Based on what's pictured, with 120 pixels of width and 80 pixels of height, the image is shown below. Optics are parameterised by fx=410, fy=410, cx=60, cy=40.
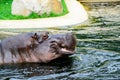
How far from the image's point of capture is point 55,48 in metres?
7.11

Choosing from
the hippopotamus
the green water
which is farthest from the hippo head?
the green water

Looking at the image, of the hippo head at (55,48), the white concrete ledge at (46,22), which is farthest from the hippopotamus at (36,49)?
the white concrete ledge at (46,22)

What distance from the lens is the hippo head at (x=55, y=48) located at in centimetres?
710

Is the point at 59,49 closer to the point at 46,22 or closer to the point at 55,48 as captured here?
the point at 55,48

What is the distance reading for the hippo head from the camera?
7098 millimetres

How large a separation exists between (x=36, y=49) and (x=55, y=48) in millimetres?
339

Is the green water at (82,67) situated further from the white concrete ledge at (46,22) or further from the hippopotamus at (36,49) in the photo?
the white concrete ledge at (46,22)

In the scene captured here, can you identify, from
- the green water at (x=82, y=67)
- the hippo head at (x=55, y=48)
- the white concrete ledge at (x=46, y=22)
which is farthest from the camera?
the white concrete ledge at (x=46, y=22)

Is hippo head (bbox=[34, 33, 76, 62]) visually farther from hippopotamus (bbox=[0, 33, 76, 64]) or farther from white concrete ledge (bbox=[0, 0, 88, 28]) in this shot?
white concrete ledge (bbox=[0, 0, 88, 28])

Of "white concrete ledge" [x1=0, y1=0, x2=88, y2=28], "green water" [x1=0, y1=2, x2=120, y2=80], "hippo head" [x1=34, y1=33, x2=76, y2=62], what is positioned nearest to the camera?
"green water" [x1=0, y1=2, x2=120, y2=80]

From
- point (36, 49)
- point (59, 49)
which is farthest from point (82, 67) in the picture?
point (36, 49)

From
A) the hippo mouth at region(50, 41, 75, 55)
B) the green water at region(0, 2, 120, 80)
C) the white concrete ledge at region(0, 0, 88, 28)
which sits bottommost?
the white concrete ledge at region(0, 0, 88, 28)

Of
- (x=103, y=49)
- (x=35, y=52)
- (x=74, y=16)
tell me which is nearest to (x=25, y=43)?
(x=35, y=52)

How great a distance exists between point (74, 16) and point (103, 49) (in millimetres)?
7716
